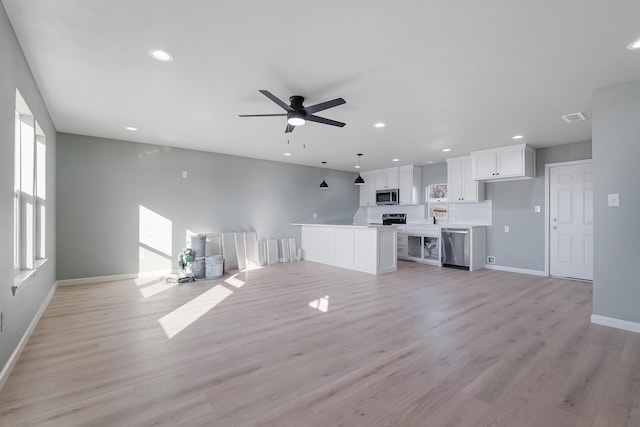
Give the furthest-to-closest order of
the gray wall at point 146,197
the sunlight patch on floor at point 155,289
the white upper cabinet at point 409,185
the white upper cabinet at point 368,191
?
the white upper cabinet at point 368,191
the white upper cabinet at point 409,185
the gray wall at point 146,197
the sunlight patch on floor at point 155,289

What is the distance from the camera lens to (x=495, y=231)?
645cm

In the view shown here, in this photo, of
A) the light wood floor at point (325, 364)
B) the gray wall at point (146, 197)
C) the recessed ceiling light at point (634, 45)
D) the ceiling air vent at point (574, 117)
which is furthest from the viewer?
the gray wall at point (146, 197)

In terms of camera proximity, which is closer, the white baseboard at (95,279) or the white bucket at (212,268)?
the white baseboard at (95,279)

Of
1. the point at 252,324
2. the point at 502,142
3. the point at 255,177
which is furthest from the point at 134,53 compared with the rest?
the point at 502,142

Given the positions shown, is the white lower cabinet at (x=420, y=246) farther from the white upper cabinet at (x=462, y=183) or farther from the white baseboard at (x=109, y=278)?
the white baseboard at (x=109, y=278)

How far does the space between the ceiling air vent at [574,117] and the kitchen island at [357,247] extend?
312 centimetres

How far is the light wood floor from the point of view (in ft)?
5.74

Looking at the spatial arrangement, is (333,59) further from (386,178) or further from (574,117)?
(386,178)

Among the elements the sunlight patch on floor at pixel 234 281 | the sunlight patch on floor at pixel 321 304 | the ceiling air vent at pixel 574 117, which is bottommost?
the sunlight patch on floor at pixel 234 281

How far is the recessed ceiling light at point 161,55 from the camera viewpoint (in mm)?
2504

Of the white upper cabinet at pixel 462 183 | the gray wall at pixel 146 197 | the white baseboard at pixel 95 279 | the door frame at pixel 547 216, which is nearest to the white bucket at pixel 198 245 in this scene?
the gray wall at pixel 146 197

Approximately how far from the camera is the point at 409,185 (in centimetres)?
775

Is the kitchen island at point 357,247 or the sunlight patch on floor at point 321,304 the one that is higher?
the kitchen island at point 357,247

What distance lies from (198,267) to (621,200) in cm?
604
